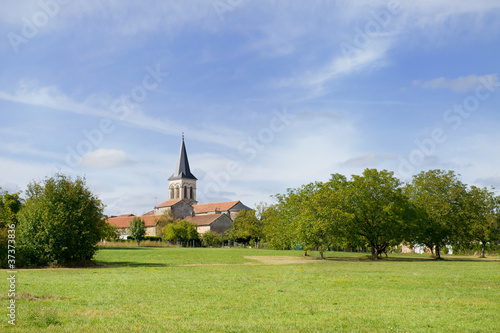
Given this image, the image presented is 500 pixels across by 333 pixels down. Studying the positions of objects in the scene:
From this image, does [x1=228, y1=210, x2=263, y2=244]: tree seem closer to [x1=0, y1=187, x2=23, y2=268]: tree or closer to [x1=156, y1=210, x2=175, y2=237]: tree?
[x1=156, y1=210, x2=175, y2=237]: tree

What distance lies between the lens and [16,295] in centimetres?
1326

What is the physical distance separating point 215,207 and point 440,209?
101 metres

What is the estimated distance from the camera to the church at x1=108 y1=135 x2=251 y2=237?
122 meters

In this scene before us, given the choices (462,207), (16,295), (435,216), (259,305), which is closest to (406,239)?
(435,216)

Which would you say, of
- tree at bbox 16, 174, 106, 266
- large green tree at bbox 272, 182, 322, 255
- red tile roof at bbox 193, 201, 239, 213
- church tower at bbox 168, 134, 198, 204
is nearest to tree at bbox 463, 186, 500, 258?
large green tree at bbox 272, 182, 322, 255

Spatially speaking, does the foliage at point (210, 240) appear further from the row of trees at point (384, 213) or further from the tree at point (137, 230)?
the row of trees at point (384, 213)

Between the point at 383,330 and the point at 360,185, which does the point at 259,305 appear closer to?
the point at 383,330

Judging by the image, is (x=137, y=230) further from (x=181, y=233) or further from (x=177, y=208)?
(x=177, y=208)

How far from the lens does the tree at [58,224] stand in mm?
30156

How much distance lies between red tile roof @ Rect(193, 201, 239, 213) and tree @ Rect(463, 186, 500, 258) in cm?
9410

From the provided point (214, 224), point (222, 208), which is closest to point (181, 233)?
point (214, 224)

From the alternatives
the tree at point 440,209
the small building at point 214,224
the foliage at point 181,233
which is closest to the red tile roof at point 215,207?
the small building at point 214,224

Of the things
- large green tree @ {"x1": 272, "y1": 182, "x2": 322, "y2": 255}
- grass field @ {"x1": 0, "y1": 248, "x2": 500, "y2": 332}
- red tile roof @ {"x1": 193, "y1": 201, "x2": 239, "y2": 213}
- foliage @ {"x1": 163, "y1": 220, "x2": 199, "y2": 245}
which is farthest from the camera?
red tile roof @ {"x1": 193, "y1": 201, "x2": 239, "y2": 213}

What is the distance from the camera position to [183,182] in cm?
16038
